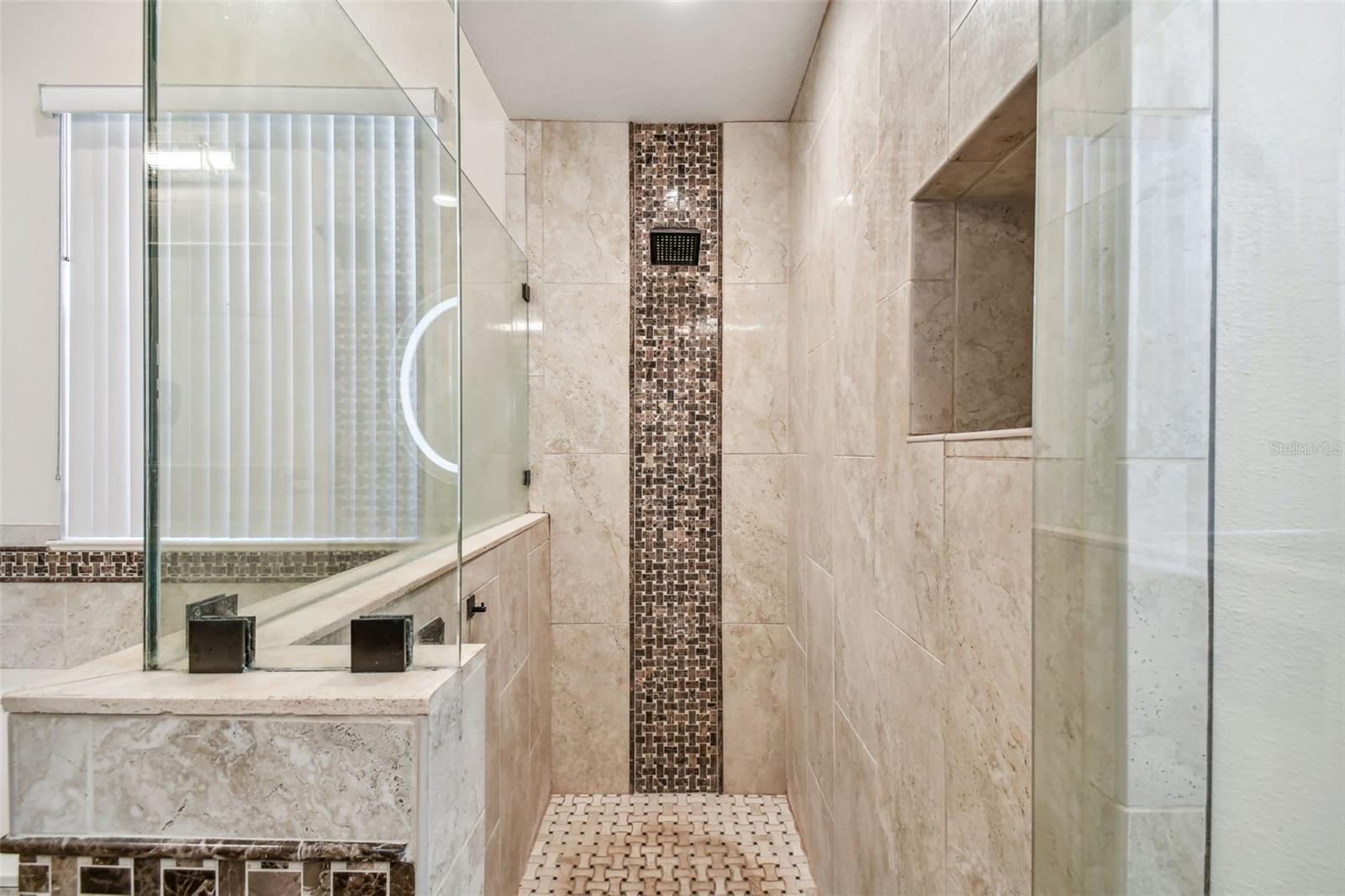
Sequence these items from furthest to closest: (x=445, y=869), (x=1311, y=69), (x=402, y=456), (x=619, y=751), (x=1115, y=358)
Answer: (x=619, y=751) → (x=402, y=456) → (x=445, y=869) → (x=1115, y=358) → (x=1311, y=69)

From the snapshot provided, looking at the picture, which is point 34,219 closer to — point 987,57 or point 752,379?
point 752,379

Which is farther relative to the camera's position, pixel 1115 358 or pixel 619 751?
pixel 619 751

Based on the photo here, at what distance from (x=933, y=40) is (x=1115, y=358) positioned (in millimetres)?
988

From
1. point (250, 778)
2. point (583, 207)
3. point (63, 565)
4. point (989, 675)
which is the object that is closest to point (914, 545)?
point (989, 675)

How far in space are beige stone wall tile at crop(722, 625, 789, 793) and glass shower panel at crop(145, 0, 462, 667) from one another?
2106mm

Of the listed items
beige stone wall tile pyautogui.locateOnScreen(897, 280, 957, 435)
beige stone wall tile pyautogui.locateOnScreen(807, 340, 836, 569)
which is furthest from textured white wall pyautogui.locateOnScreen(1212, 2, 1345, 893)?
beige stone wall tile pyautogui.locateOnScreen(807, 340, 836, 569)

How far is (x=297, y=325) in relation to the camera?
86cm

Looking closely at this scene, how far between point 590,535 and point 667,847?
1.23 metres

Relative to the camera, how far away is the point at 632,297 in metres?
2.77

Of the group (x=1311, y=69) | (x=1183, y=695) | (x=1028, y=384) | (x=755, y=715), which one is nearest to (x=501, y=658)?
(x=755, y=715)

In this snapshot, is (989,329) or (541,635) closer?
(989,329)

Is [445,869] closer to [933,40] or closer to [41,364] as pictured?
[933,40]

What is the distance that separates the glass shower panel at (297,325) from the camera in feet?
2.61

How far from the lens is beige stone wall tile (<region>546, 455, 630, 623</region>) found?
9.02 feet
